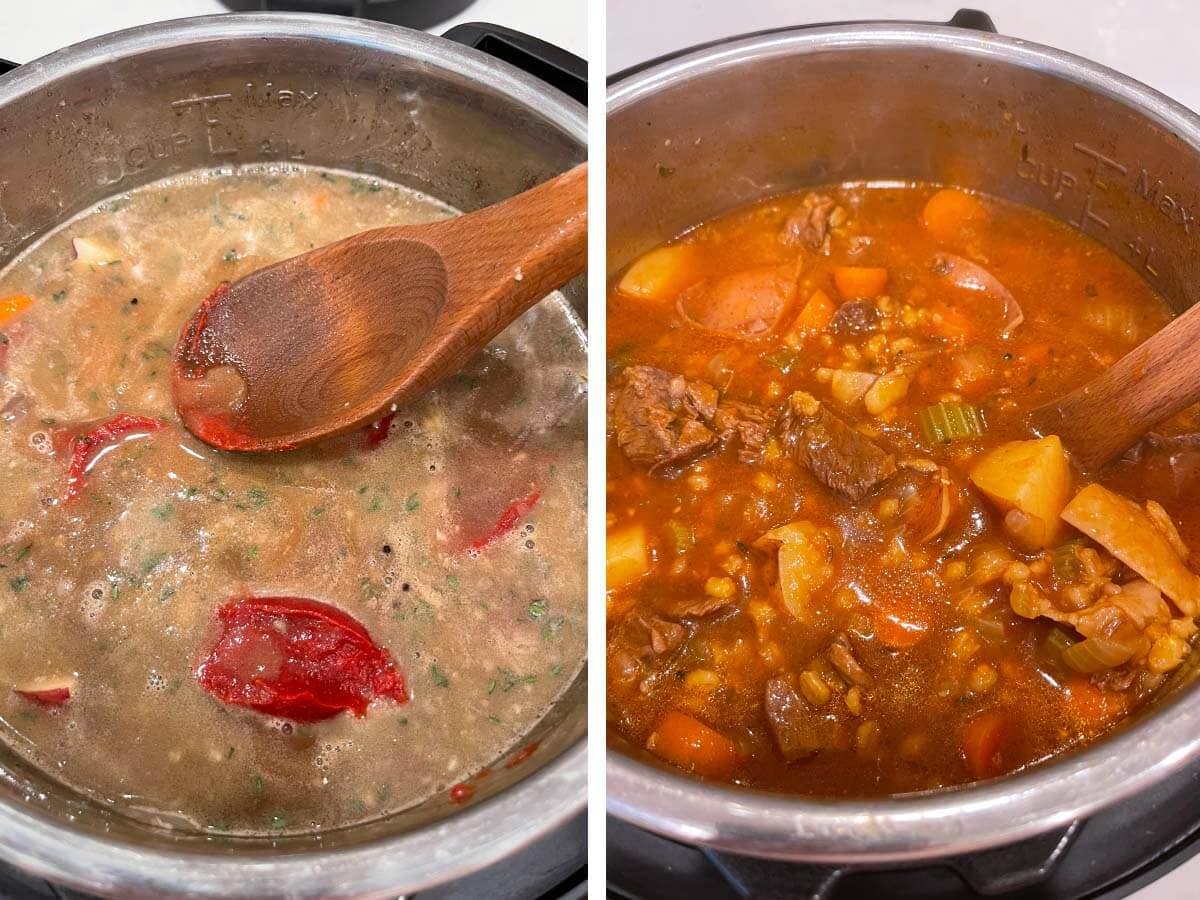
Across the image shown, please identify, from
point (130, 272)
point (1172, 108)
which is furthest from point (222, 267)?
point (1172, 108)

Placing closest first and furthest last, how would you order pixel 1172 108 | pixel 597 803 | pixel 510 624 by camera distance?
pixel 597 803 → pixel 510 624 → pixel 1172 108

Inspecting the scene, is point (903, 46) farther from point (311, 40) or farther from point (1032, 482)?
point (311, 40)

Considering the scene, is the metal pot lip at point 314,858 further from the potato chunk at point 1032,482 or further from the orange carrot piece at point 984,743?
the potato chunk at point 1032,482

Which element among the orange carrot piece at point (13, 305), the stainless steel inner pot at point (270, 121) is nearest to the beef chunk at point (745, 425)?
the stainless steel inner pot at point (270, 121)

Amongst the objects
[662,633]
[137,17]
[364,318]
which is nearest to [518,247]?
[364,318]

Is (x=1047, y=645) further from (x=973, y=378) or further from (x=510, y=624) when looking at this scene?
(x=510, y=624)
